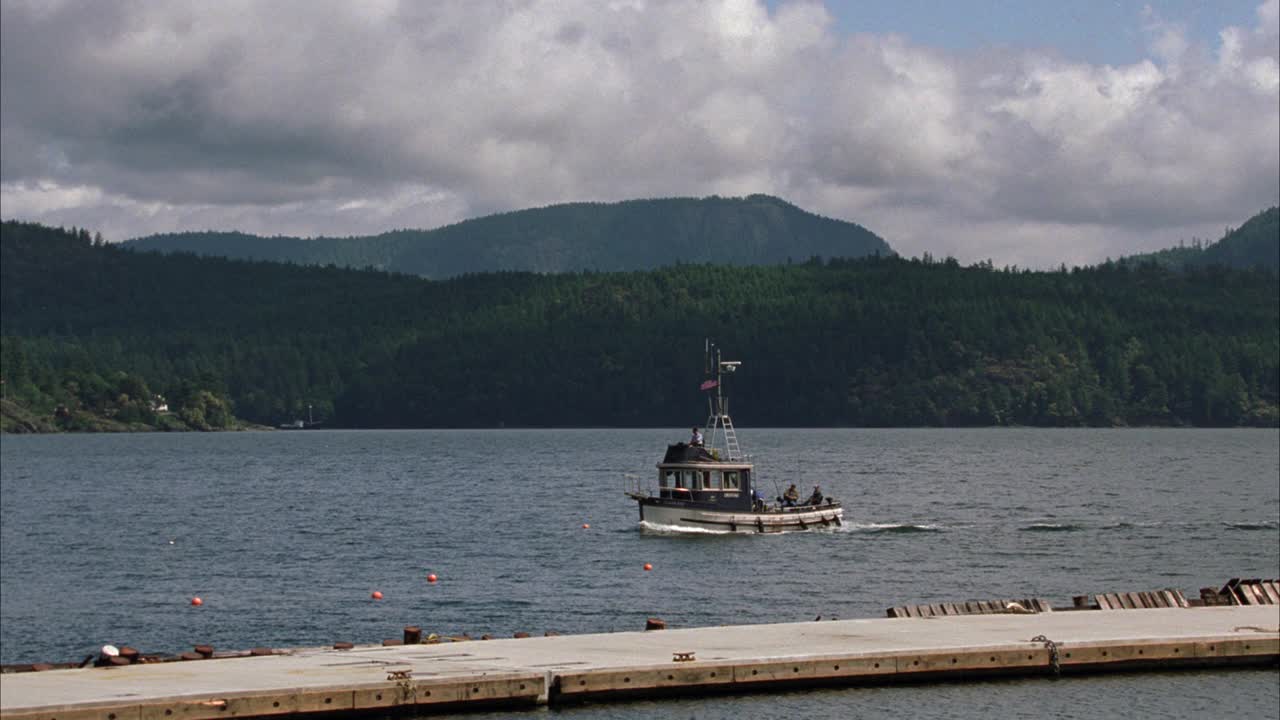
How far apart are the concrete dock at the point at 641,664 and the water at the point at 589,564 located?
1.93ft

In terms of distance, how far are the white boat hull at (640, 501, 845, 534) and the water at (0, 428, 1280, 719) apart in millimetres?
859

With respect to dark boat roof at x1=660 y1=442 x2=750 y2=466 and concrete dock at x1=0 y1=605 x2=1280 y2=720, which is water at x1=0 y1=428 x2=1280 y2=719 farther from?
dark boat roof at x1=660 y1=442 x2=750 y2=466

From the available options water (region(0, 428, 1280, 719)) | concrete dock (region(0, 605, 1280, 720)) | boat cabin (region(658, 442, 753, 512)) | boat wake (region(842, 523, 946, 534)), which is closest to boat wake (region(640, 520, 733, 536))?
water (region(0, 428, 1280, 719))

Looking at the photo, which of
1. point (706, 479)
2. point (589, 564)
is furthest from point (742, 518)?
point (589, 564)

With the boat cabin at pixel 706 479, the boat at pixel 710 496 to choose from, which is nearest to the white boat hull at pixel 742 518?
the boat at pixel 710 496

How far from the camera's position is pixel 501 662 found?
115 ft

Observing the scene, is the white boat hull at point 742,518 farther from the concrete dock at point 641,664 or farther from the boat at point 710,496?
the concrete dock at point 641,664

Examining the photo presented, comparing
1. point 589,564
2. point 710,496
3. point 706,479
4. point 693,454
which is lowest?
point 589,564

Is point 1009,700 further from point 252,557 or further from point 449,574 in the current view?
point 252,557

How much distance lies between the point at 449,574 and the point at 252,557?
13.5 meters

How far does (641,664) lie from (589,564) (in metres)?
42.5

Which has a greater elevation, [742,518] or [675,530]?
[742,518]

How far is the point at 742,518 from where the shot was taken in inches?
3383

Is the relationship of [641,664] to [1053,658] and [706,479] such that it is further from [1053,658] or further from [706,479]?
[706,479]
